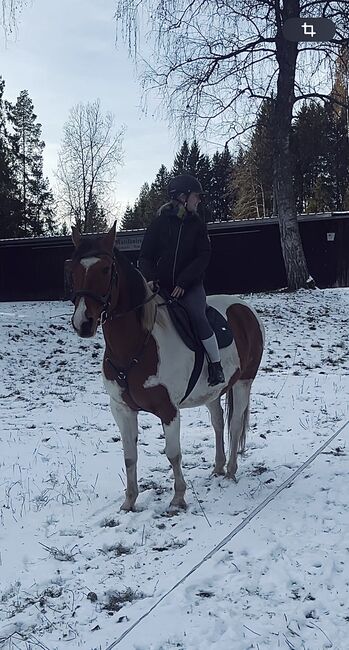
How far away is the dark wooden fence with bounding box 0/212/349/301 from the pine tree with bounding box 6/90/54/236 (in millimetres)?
17133

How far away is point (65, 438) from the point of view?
23.8 ft

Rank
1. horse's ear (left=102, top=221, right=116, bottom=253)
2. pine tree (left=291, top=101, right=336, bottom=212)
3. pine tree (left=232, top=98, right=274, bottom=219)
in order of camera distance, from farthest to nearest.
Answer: pine tree (left=291, top=101, right=336, bottom=212) < pine tree (left=232, top=98, right=274, bottom=219) < horse's ear (left=102, top=221, right=116, bottom=253)

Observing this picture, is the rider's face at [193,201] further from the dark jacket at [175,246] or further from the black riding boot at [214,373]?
the black riding boot at [214,373]

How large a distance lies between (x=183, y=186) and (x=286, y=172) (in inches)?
549

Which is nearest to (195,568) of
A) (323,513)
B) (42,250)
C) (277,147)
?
(323,513)

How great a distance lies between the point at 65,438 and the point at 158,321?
3.00 m

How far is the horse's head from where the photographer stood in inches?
161

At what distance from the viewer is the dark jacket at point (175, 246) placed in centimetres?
507

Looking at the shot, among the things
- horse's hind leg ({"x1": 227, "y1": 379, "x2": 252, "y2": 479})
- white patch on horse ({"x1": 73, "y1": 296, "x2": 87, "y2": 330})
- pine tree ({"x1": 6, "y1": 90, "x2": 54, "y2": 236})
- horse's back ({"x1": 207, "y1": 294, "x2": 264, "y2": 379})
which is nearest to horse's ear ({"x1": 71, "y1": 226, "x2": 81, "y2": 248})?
white patch on horse ({"x1": 73, "y1": 296, "x2": 87, "y2": 330})

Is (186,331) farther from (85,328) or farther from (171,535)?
(171,535)

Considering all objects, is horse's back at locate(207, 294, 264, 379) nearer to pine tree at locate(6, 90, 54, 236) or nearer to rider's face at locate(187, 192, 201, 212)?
rider's face at locate(187, 192, 201, 212)

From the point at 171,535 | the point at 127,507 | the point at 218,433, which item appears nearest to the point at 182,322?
the point at 218,433

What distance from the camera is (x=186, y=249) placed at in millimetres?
5082

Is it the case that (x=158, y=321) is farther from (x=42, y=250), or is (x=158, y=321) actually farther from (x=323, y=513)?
(x=42, y=250)
